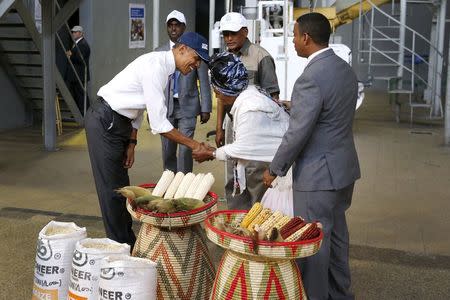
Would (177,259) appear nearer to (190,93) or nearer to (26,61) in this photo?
(190,93)

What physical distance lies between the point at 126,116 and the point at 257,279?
175 centimetres

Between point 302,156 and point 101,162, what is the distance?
59.4 inches

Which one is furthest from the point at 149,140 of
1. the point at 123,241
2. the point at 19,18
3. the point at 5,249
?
the point at 123,241

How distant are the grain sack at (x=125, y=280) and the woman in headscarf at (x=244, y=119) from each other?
1.06m

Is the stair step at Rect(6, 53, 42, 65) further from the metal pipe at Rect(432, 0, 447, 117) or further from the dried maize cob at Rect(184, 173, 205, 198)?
the dried maize cob at Rect(184, 173, 205, 198)

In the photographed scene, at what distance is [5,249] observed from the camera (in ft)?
18.8

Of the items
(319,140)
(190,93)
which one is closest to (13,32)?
(190,93)

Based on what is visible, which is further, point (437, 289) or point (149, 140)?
point (149, 140)

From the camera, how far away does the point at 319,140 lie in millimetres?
3908

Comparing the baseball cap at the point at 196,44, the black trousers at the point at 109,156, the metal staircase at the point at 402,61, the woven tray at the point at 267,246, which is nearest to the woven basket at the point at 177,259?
the woven tray at the point at 267,246

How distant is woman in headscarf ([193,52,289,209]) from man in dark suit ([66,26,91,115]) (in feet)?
Result: 29.0

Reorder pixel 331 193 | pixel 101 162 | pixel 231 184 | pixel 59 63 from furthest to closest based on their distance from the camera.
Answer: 1. pixel 59 63
2. pixel 231 184
3. pixel 101 162
4. pixel 331 193

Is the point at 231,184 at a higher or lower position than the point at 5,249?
higher

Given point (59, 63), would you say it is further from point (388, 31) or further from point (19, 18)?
point (388, 31)
